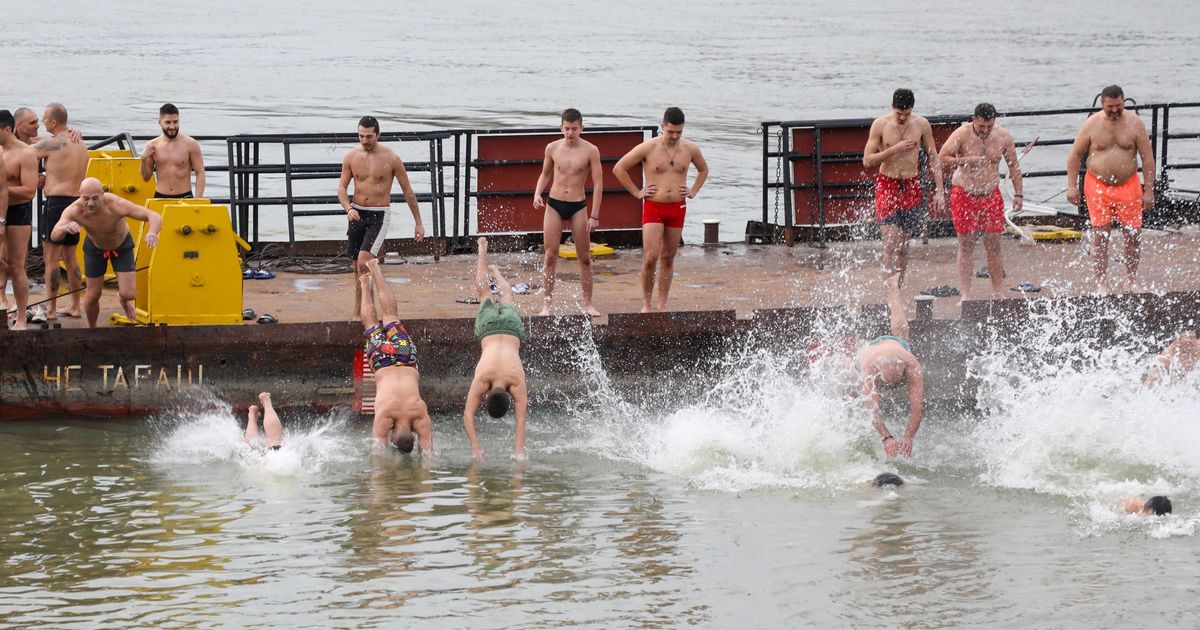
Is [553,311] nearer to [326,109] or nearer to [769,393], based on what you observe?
[769,393]

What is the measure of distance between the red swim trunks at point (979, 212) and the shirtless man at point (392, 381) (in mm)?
5289

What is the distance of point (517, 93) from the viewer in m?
53.9

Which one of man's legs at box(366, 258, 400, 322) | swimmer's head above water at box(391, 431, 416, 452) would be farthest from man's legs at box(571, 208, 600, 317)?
swimmer's head above water at box(391, 431, 416, 452)

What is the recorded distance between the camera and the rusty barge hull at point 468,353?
495 inches

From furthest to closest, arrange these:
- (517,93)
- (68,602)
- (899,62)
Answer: (899,62)
(517,93)
(68,602)

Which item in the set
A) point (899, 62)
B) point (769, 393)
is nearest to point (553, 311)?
point (769, 393)

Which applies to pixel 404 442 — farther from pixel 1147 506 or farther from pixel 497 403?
pixel 1147 506

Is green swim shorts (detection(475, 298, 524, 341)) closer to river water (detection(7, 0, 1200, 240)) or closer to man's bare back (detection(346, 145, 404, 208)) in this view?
man's bare back (detection(346, 145, 404, 208))

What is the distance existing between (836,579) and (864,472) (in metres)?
2.21

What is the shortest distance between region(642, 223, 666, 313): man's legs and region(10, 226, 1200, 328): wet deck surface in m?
0.55

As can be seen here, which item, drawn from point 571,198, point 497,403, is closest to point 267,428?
point 497,403

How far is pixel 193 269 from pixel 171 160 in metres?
1.79

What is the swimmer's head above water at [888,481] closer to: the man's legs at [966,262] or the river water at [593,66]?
the man's legs at [966,262]

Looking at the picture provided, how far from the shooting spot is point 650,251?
13.5 meters
